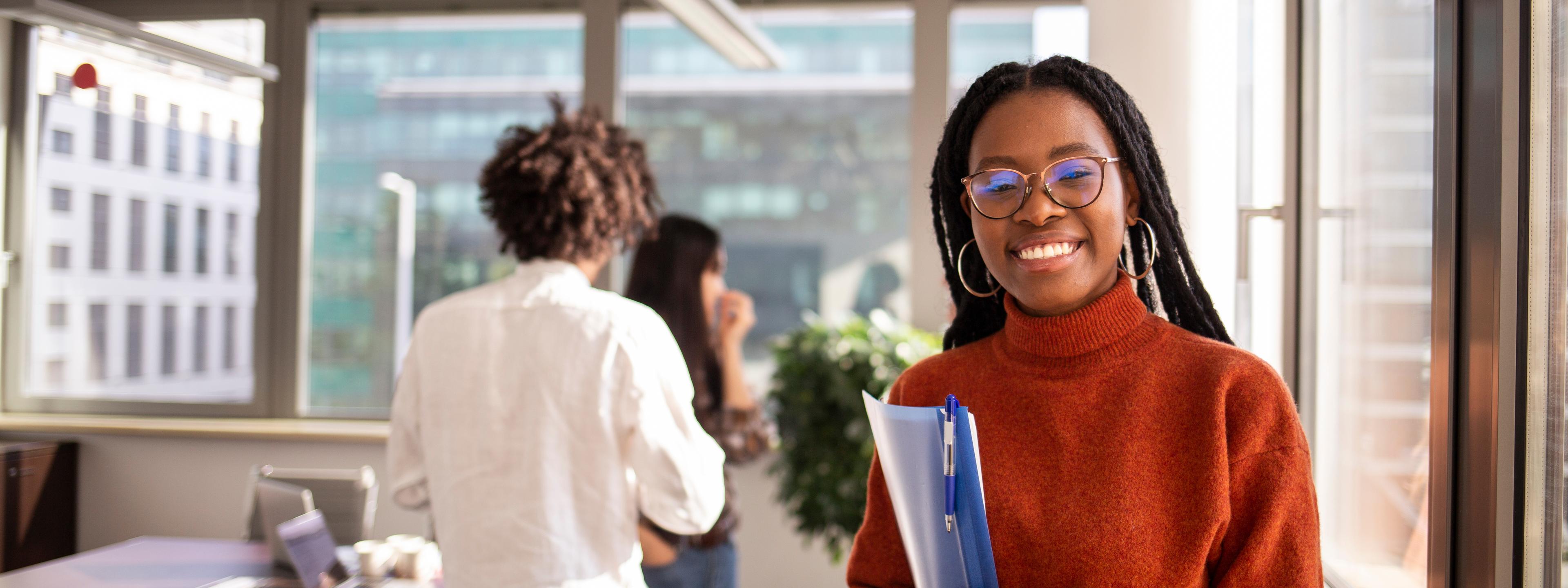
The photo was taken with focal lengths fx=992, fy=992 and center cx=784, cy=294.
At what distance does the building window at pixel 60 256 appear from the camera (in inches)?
174

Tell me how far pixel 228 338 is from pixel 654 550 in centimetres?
305

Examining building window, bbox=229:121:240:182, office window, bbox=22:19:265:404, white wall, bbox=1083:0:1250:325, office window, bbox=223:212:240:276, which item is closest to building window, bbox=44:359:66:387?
office window, bbox=22:19:265:404

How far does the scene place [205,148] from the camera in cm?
440

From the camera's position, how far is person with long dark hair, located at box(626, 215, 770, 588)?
7.95 ft

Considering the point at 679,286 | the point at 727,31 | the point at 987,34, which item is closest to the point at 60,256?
the point at 679,286

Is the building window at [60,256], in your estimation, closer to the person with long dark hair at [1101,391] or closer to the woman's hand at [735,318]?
the woman's hand at [735,318]

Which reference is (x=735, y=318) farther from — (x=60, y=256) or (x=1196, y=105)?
(x=60, y=256)

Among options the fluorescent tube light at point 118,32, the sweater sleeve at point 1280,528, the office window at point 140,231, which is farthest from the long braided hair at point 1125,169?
the office window at point 140,231

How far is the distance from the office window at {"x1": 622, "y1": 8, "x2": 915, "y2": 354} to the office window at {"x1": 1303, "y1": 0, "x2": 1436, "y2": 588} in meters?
2.36

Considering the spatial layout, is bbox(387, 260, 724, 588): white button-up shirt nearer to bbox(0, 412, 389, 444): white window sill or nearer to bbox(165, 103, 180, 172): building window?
bbox(0, 412, 389, 444): white window sill

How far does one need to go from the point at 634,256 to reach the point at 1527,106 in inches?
90.0

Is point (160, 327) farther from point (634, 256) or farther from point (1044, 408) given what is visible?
point (1044, 408)

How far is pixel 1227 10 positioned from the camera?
1928 millimetres

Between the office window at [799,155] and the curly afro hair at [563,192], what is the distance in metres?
2.06
